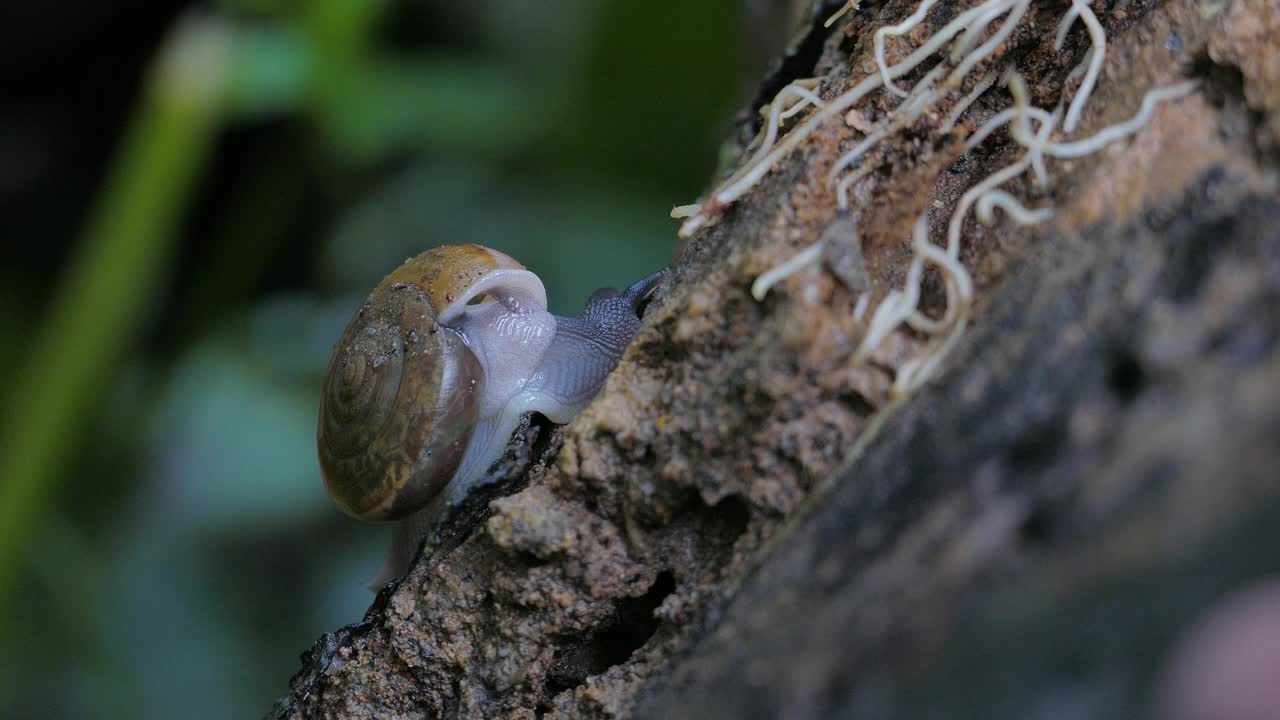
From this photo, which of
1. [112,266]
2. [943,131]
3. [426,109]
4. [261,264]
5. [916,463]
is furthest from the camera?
[261,264]

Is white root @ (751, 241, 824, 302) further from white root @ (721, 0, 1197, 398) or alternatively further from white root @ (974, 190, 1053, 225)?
white root @ (974, 190, 1053, 225)

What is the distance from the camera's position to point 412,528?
167 centimetres

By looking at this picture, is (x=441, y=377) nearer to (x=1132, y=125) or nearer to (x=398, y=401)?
(x=398, y=401)

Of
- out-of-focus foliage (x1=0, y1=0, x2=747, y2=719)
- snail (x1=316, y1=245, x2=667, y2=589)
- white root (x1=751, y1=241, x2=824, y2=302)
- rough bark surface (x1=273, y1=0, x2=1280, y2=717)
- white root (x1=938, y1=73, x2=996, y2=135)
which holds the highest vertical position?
out-of-focus foliage (x1=0, y1=0, x2=747, y2=719)

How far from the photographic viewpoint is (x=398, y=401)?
150cm

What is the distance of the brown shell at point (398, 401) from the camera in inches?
59.1

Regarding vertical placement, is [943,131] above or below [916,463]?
above

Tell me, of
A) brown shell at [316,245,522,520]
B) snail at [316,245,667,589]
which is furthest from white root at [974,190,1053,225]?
brown shell at [316,245,522,520]

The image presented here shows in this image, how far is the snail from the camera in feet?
4.94

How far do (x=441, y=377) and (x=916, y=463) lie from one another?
2.78 ft

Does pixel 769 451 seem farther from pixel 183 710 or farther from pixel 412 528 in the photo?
pixel 183 710

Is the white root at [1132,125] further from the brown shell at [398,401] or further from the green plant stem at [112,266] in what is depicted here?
the green plant stem at [112,266]

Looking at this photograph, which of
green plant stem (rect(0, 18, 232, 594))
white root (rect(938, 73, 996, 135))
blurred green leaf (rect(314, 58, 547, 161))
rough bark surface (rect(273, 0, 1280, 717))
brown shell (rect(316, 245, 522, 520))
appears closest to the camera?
rough bark surface (rect(273, 0, 1280, 717))

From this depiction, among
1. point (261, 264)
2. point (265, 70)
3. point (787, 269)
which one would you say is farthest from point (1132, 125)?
point (261, 264)
